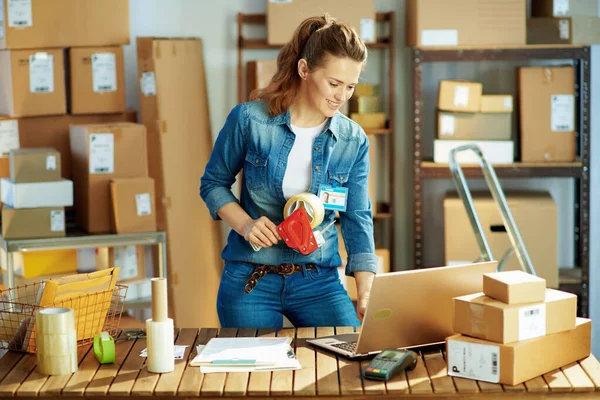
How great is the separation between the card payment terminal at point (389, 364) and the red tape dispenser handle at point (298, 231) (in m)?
0.42

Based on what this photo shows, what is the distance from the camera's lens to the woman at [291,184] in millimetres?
2352

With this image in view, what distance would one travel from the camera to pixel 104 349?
197 centimetres

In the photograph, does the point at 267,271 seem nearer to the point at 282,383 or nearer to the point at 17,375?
the point at 282,383

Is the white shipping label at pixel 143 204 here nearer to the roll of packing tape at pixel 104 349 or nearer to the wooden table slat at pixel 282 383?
the roll of packing tape at pixel 104 349

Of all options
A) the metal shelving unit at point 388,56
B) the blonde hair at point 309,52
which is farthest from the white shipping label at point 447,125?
the blonde hair at point 309,52

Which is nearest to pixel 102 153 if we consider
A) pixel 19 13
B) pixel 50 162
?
pixel 50 162

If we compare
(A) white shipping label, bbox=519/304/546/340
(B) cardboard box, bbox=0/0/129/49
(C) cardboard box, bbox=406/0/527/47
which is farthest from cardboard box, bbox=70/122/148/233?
(A) white shipping label, bbox=519/304/546/340

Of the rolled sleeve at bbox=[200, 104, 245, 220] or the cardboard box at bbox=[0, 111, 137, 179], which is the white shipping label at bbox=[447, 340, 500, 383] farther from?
the cardboard box at bbox=[0, 111, 137, 179]

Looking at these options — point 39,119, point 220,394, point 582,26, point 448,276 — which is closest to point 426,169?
point 582,26

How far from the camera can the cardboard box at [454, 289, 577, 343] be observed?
182 centimetres

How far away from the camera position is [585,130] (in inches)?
166

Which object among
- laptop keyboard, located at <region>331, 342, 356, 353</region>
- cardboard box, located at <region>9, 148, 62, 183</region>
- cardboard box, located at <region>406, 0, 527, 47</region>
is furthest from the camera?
cardboard box, located at <region>406, 0, 527, 47</region>

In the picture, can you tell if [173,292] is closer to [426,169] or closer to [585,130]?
[426,169]

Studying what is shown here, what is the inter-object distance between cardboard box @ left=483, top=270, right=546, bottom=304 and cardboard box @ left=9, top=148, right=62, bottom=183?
239 cm
